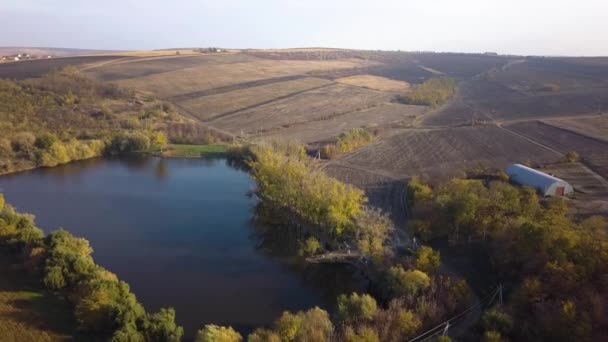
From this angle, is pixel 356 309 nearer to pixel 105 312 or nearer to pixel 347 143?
pixel 105 312

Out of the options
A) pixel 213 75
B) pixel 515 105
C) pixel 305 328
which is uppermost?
pixel 213 75

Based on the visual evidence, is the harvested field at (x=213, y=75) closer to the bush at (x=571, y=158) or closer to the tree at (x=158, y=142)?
the tree at (x=158, y=142)

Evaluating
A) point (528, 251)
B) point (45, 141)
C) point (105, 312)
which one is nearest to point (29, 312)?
point (105, 312)

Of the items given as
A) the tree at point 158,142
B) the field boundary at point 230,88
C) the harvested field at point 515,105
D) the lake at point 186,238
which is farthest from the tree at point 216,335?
the field boundary at point 230,88

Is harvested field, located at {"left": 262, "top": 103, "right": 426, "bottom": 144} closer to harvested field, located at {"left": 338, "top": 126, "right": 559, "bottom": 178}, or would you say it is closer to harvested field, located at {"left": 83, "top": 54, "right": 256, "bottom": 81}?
harvested field, located at {"left": 338, "top": 126, "right": 559, "bottom": 178}

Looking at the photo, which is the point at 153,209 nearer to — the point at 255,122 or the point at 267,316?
the point at 267,316

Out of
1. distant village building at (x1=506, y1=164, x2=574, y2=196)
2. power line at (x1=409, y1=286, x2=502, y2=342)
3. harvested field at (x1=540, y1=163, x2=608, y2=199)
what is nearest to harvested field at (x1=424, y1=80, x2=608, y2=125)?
harvested field at (x1=540, y1=163, x2=608, y2=199)
